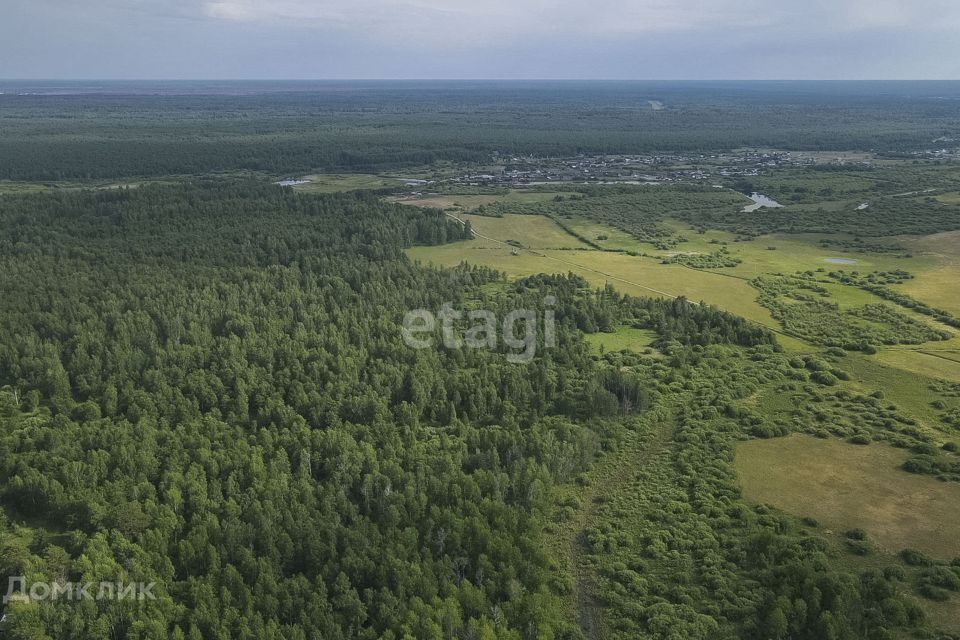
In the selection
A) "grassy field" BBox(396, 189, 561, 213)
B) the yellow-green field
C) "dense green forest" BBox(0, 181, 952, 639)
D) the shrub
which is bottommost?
the shrub

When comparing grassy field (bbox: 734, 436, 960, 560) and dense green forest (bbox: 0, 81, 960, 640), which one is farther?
grassy field (bbox: 734, 436, 960, 560)

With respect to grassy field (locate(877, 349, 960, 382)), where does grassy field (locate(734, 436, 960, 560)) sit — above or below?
below

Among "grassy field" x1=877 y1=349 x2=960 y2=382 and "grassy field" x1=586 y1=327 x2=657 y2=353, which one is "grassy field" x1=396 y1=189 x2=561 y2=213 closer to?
"grassy field" x1=586 y1=327 x2=657 y2=353

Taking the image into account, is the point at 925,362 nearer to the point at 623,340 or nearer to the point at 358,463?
the point at 623,340

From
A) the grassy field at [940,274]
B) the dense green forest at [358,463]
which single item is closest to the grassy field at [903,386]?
the dense green forest at [358,463]

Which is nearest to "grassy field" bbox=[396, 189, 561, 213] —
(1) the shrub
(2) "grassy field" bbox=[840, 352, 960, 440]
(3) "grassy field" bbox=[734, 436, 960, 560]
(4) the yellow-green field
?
(4) the yellow-green field

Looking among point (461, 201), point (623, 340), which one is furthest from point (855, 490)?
point (461, 201)

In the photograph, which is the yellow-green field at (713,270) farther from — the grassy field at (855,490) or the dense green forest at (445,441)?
the grassy field at (855,490)

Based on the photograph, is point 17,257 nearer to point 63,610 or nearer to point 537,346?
point 537,346
